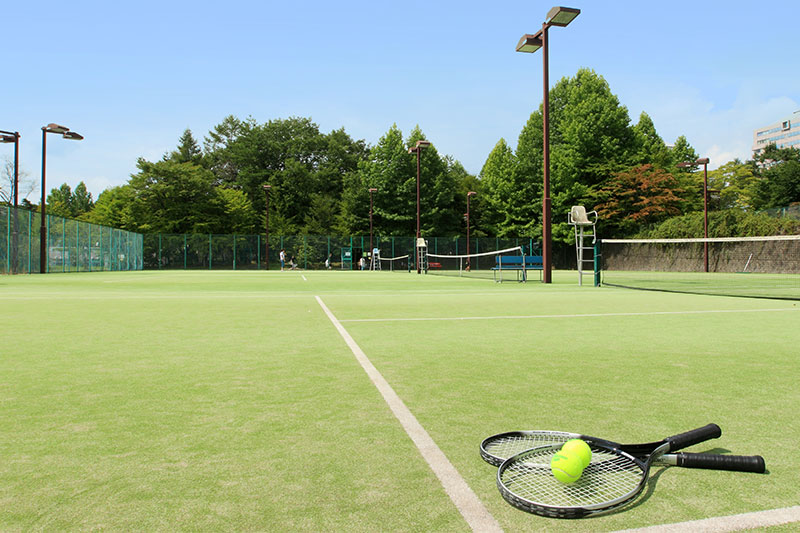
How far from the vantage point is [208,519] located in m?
1.82

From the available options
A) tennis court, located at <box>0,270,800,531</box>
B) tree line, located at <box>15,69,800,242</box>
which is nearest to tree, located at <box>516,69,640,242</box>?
tree line, located at <box>15,69,800,242</box>

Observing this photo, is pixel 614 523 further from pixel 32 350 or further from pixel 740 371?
pixel 32 350

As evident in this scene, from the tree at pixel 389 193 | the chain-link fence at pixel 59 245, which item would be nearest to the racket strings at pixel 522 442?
the chain-link fence at pixel 59 245

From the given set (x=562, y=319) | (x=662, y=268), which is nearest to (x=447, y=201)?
(x=662, y=268)

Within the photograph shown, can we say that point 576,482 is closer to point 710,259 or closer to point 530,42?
point 530,42

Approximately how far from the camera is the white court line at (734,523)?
1735 millimetres

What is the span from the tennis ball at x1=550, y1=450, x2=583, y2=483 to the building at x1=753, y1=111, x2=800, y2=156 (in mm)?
203064

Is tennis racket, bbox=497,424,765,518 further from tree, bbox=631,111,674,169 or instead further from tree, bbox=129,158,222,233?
tree, bbox=129,158,222,233

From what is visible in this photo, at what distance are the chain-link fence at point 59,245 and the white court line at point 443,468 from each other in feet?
93.7

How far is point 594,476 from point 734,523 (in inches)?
17.9

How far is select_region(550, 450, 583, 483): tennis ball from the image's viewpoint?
2.00 m

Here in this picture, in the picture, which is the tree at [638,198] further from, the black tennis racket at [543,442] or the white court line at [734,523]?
the white court line at [734,523]

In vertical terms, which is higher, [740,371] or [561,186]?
[561,186]

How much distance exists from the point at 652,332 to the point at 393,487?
4928 mm
